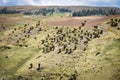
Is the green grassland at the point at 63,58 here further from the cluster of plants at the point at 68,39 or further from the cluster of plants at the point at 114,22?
the cluster of plants at the point at 114,22

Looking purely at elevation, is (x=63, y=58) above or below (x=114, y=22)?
below

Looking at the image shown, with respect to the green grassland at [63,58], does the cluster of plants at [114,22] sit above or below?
above

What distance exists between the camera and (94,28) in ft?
192

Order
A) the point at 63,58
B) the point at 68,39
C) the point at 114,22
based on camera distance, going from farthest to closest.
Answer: the point at 114,22 → the point at 68,39 → the point at 63,58

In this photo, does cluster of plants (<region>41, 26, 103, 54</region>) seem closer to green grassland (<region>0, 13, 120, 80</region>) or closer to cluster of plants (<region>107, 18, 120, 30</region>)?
green grassland (<region>0, 13, 120, 80</region>)

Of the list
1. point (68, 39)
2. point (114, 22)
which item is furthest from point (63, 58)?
point (114, 22)

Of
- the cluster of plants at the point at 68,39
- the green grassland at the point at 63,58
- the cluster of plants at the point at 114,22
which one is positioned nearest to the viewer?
the green grassland at the point at 63,58

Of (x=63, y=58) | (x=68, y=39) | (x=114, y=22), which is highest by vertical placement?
(x=114, y=22)

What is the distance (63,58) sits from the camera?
46.2 meters

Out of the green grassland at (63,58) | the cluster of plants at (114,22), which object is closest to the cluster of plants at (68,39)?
the green grassland at (63,58)

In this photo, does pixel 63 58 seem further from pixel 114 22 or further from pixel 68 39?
pixel 114 22

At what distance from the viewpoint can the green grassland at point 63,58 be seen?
39500 millimetres

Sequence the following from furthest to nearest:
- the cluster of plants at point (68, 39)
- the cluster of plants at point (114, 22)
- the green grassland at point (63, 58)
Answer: the cluster of plants at point (114, 22)
the cluster of plants at point (68, 39)
the green grassland at point (63, 58)

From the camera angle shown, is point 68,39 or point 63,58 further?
point 68,39
